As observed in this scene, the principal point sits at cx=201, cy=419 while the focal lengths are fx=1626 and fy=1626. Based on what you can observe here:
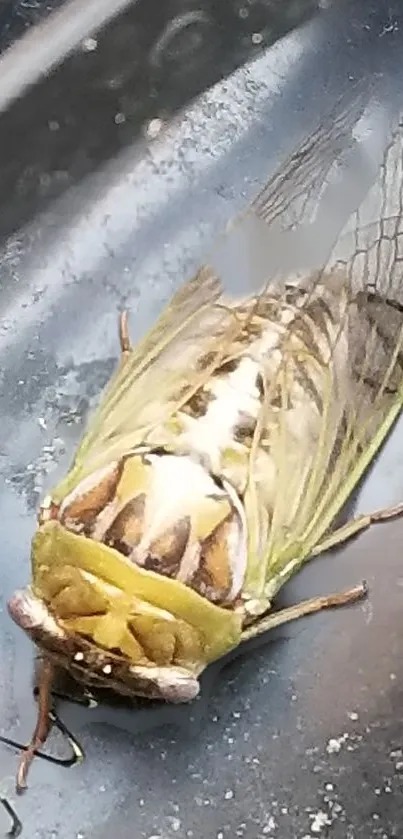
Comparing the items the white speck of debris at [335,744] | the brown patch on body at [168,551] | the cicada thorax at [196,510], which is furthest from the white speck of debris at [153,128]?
the white speck of debris at [335,744]

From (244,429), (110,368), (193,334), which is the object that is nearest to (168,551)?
(244,429)

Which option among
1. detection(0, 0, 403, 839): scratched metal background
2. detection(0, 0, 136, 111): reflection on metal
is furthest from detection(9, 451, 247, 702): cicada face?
detection(0, 0, 136, 111): reflection on metal

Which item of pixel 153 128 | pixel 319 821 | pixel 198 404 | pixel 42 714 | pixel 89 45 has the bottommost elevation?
pixel 319 821

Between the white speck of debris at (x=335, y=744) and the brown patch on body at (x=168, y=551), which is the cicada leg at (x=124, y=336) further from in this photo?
the white speck of debris at (x=335, y=744)

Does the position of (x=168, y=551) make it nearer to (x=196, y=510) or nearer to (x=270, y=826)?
(x=196, y=510)

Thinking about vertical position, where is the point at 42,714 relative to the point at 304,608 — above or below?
above

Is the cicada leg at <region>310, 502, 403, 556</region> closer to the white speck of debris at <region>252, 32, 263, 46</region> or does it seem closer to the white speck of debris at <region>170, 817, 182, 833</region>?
the white speck of debris at <region>170, 817, 182, 833</region>
